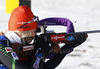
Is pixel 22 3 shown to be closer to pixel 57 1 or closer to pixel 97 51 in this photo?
pixel 97 51

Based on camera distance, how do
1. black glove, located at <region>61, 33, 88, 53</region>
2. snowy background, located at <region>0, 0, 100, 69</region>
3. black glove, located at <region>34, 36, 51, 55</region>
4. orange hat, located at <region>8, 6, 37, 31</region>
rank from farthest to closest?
snowy background, located at <region>0, 0, 100, 69</region> < black glove, located at <region>61, 33, 88, 53</region> < black glove, located at <region>34, 36, 51, 55</region> < orange hat, located at <region>8, 6, 37, 31</region>

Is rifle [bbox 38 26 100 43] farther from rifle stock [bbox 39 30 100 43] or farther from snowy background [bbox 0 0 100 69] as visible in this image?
snowy background [bbox 0 0 100 69]

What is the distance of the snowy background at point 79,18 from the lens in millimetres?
5480

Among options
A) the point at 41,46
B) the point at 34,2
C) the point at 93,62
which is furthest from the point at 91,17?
the point at 41,46

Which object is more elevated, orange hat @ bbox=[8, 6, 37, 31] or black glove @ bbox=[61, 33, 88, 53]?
orange hat @ bbox=[8, 6, 37, 31]

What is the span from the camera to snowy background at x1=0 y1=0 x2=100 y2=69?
216 inches

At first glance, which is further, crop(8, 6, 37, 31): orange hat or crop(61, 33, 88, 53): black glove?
crop(61, 33, 88, 53): black glove

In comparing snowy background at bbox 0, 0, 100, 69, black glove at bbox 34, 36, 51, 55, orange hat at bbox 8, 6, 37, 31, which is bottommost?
snowy background at bbox 0, 0, 100, 69

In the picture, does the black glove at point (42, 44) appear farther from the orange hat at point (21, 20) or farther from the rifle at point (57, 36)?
the orange hat at point (21, 20)

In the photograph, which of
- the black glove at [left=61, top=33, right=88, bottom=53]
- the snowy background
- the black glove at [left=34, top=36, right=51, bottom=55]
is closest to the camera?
the black glove at [left=34, top=36, right=51, bottom=55]

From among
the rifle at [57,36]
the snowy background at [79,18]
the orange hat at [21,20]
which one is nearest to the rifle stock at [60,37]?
the rifle at [57,36]

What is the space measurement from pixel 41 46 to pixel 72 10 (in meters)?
13.7

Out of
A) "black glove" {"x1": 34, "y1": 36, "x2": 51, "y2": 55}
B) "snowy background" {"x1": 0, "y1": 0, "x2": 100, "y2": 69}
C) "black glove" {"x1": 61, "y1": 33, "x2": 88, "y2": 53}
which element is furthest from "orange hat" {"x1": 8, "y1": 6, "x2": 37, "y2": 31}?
"snowy background" {"x1": 0, "y1": 0, "x2": 100, "y2": 69}

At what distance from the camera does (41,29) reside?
9.39ft
